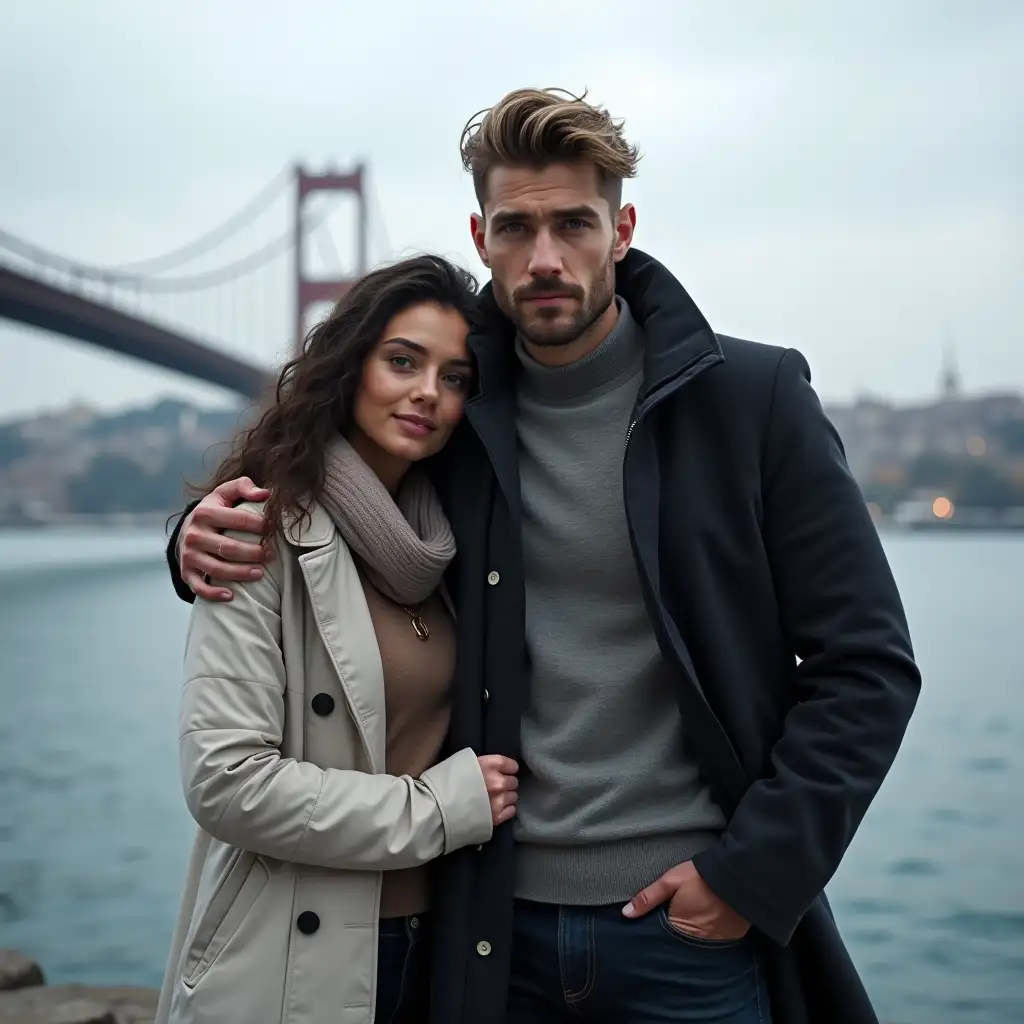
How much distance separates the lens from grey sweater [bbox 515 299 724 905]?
3.54 feet

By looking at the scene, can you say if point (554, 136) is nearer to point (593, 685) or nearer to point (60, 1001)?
point (593, 685)

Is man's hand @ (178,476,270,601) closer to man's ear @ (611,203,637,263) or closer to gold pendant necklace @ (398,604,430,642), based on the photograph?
gold pendant necklace @ (398,604,430,642)

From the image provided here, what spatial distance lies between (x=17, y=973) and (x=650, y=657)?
1711 mm

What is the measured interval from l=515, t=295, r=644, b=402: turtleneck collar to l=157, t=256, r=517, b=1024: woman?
0.08 meters

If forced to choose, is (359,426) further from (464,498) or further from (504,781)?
(504,781)

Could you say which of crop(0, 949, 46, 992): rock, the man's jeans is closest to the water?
crop(0, 949, 46, 992): rock

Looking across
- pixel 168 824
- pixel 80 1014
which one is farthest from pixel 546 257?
A: pixel 168 824

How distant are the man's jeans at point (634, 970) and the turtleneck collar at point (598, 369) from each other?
46 cm

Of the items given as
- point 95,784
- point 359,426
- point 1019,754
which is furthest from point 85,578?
point 359,426

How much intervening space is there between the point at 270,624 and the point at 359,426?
23 cm

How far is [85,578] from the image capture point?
20.1m

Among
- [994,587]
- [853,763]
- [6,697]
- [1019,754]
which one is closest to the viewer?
[853,763]

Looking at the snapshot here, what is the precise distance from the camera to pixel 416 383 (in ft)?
3.88

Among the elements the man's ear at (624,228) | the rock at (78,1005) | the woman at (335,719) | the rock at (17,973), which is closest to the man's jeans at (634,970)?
the woman at (335,719)
